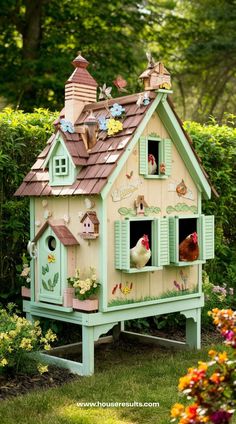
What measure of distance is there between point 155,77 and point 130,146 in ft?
2.18

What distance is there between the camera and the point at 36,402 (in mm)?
4438

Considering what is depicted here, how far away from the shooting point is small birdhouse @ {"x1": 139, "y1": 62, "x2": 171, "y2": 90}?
541 cm

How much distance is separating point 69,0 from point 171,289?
41.6 ft

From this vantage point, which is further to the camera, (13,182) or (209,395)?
(13,182)

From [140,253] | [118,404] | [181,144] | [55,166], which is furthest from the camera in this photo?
[181,144]

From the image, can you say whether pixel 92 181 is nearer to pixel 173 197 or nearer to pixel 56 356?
pixel 173 197

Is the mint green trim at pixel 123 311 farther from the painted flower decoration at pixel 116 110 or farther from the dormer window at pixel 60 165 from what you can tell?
the painted flower decoration at pixel 116 110

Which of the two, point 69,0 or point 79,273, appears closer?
point 79,273

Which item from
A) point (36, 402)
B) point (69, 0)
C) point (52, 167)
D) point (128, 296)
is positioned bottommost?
point (36, 402)

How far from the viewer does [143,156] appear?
17.8ft

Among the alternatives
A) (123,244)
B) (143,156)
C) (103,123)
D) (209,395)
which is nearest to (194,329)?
(123,244)

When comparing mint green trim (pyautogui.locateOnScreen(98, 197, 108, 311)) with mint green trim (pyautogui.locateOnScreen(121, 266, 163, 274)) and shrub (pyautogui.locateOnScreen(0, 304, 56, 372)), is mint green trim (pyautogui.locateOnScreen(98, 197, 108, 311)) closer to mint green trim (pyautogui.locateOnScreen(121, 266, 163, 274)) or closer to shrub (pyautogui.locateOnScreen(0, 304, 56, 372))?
mint green trim (pyautogui.locateOnScreen(121, 266, 163, 274))

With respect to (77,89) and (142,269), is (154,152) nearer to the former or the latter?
(77,89)

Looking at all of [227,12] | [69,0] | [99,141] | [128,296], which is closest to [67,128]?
[99,141]
